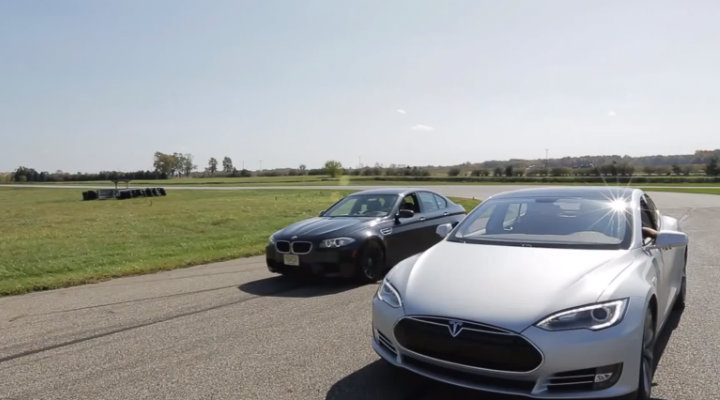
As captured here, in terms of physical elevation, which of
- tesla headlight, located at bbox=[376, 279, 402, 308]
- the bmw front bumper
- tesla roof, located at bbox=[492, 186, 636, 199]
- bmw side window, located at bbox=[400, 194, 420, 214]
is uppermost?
tesla roof, located at bbox=[492, 186, 636, 199]

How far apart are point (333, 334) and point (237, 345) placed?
0.92 meters

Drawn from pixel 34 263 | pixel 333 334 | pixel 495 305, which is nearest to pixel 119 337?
pixel 333 334

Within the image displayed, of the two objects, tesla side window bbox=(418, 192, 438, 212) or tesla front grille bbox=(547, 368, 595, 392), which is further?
tesla side window bbox=(418, 192, 438, 212)

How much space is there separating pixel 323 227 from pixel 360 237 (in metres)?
0.62

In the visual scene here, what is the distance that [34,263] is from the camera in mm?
9188

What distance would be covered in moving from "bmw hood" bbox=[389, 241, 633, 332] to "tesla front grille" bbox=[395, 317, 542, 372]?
0.06m

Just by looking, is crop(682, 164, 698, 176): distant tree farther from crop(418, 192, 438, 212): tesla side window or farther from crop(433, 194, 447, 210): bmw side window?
crop(418, 192, 438, 212): tesla side window

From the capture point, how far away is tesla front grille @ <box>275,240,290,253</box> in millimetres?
7223

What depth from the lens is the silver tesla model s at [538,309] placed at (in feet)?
9.34

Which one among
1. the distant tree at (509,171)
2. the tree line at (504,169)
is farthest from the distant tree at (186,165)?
the distant tree at (509,171)

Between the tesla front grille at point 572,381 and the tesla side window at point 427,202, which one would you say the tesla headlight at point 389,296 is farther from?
the tesla side window at point 427,202

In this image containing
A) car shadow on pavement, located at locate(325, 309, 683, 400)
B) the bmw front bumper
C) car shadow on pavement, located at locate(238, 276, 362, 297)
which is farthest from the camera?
the bmw front bumper

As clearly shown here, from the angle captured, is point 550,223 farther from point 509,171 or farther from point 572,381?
point 509,171

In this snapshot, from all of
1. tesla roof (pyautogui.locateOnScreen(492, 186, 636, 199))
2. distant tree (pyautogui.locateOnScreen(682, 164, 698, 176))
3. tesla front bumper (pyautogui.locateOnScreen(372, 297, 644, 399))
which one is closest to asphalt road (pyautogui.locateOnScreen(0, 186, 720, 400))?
tesla front bumper (pyautogui.locateOnScreen(372, 297, 644, 399))
